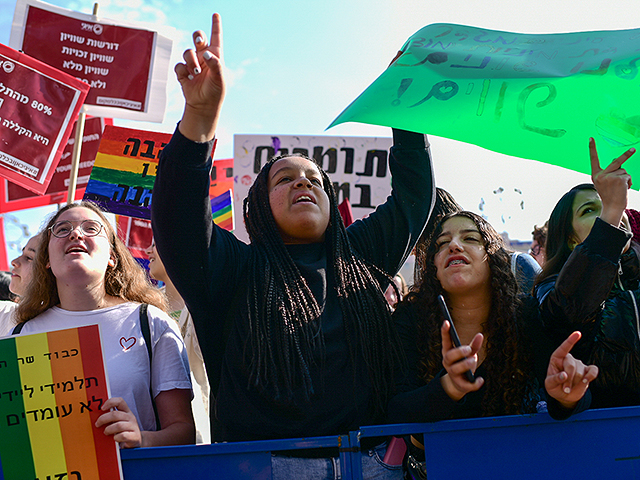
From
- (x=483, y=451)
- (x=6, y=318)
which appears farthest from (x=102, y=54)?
(x=483, y=451)

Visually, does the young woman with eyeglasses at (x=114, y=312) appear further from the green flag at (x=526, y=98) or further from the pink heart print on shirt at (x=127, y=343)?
the green flag at (x=526, y=98)

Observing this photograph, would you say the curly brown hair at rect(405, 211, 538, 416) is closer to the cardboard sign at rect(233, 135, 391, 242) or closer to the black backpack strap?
the black backpack strap

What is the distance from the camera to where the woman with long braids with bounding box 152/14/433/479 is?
5.16 feet

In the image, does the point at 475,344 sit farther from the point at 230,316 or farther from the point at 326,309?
the point at 230,316

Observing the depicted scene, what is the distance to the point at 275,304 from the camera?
1.70 metres

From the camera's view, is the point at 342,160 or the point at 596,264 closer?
the point at 596,264

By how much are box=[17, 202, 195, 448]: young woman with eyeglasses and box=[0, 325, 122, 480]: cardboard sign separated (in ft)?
0.33

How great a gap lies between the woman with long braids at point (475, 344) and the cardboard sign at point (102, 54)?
172 inches

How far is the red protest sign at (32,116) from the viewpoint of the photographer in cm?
430

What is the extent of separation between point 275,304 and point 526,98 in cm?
127

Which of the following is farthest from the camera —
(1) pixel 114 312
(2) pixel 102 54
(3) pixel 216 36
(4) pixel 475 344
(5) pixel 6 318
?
(2) pixel 102 54

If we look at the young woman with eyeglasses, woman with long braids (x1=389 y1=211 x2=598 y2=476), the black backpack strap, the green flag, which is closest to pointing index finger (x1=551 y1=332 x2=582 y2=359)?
woman with long braids (x1=389 y1=211 x2=598 y2=476)

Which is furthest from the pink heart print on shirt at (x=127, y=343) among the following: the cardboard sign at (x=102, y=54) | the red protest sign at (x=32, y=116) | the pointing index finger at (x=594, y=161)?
the cardboard sign at (x=102, y=54)

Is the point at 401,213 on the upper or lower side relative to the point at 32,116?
lower
